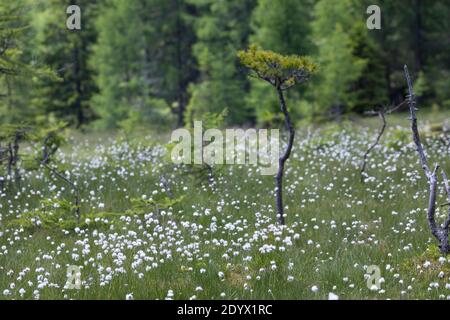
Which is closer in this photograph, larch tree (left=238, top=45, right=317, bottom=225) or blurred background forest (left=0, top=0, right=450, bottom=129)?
larch tree (left=238, top=45, right=317, bottom=225)

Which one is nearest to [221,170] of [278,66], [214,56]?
[278,66]

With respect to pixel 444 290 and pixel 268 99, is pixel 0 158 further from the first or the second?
pixel 268 99

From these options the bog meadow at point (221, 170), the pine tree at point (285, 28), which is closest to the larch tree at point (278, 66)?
the bog meadow at point (221, 170)

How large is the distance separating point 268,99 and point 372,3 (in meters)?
9.31

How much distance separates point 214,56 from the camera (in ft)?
92.5

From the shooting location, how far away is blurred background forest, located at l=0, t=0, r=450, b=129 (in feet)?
85.3

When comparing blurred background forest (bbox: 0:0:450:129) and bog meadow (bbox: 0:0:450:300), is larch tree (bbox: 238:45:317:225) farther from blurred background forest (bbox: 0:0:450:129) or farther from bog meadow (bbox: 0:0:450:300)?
blurred background forest (bbox: 0:0:450:129)

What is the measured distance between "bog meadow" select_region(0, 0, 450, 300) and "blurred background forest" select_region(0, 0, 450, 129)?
0.36 feet

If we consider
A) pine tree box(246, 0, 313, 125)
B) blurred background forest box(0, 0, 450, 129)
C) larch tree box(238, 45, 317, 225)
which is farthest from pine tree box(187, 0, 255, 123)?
larch tree box(238, 45, 317, 225)

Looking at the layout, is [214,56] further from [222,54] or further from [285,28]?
[285,28]

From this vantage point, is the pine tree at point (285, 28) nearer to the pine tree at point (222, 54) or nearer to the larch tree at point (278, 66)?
the pine tree at point (222, 54)

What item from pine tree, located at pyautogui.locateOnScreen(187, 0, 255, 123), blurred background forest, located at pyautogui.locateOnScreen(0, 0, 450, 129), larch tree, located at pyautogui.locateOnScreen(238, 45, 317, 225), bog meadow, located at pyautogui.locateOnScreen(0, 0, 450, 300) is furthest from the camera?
pine tree, located at pyautogui.locateOnScreen(187, 0, 255, 123)

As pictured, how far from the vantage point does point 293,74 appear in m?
10.4

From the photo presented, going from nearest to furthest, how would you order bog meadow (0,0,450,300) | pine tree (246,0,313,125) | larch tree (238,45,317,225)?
bog meadow (0,0,450,300), larch tree (238,45,317,225), pine tree (246,0,313,125)
